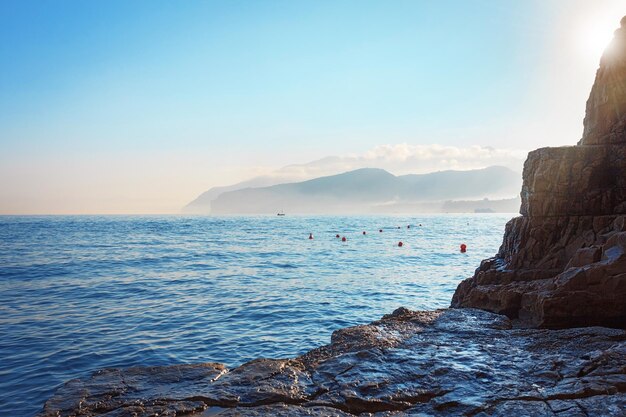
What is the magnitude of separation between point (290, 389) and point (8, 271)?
30.2 meters

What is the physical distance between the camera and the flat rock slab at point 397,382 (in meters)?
6.07

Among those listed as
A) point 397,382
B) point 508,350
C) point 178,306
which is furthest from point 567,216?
point 178,306

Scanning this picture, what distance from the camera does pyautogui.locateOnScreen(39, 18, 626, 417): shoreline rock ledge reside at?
6.24 m

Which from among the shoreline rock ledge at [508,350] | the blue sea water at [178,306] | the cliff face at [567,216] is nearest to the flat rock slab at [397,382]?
the shoreline rock ledge at [508,350]

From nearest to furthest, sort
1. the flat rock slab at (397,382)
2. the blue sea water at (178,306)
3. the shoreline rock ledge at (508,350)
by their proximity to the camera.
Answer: the flat rock slab at (397,382) → the shoreline rock ledge at (508,350) → the blue sea water at (178,306)

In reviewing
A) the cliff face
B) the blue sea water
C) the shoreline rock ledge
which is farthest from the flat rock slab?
the blue sea water

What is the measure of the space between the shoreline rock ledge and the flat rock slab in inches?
1.1

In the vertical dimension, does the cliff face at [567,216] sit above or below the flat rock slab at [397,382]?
above

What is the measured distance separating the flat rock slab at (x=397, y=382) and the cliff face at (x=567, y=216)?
2.53m

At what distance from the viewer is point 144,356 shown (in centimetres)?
1156

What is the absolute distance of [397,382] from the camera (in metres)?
6.94

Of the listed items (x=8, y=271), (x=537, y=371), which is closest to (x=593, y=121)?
(x=537, y=371)

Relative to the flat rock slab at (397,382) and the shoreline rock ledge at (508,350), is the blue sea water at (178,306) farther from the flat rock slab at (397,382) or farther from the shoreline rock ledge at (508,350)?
the shoreline rock ledge at (508,350)

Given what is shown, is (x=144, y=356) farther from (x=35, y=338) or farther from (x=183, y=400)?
(x=183, y=400)
